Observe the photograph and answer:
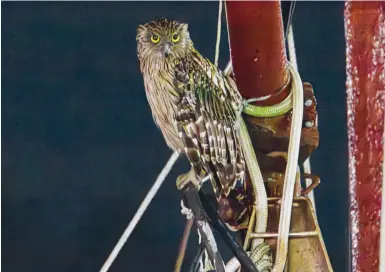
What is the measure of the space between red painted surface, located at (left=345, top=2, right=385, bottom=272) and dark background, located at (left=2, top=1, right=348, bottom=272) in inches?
0.9

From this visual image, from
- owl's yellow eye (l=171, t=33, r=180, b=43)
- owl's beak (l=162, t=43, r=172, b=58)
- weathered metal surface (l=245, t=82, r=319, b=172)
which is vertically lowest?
weathered metal surface (l=245, t=82, r=319, b=172)

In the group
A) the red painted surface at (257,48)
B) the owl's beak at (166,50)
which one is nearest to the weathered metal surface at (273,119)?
the red painted surface at (257,48)

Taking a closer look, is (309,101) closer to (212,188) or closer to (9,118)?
(212,188)

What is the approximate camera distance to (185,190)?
1346 mm

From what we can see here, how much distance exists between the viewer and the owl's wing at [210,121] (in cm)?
130

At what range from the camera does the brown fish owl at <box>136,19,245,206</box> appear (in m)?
1.30

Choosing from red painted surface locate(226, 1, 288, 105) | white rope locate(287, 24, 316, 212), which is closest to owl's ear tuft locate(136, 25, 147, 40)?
red painted surface locate(226, 1, 288, 105)

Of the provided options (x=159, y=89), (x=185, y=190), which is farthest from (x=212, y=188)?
(x=159, y=89)

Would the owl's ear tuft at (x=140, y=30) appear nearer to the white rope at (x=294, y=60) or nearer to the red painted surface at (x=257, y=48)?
the red painted surface at (x=257, y=48)

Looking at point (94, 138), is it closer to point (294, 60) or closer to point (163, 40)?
point (163, 40)

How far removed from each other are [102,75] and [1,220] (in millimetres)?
309

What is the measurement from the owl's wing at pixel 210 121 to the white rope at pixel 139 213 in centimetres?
5

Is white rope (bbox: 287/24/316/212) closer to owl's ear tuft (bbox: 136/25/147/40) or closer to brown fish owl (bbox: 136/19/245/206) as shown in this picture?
brown fish owl (bbox: 136/19/245/206)

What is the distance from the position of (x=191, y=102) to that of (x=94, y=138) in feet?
0.62
